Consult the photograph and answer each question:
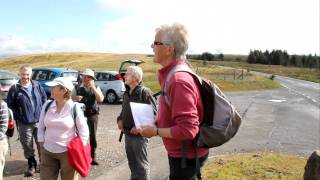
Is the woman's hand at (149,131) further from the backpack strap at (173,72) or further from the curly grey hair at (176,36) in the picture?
the curly grey hair at (176,36)

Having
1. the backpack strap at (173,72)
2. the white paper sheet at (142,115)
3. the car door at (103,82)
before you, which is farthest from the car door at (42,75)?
the backpack strap at (173,72)

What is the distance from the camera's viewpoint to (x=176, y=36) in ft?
10.0

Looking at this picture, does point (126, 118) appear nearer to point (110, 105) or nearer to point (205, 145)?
point (205, 145)

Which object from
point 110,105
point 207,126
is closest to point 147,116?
point 207,126

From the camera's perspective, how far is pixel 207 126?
307cm

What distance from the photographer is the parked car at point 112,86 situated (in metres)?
20.4

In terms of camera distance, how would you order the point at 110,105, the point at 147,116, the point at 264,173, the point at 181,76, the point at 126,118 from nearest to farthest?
the point at 181,76
the point at 147,116
the point at 126,118
the point at 264,173
the point at 110,105

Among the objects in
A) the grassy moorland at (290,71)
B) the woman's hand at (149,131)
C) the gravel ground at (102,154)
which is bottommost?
the grassy moorland at (290,71)

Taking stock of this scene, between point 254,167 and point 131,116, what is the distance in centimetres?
263

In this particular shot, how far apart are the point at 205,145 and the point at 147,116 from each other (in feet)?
1.67

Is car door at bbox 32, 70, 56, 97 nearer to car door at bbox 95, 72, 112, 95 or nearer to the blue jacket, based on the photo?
car door at bbox 95, 72, 112, 95

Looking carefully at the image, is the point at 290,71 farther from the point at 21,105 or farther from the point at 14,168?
the point at 21,105

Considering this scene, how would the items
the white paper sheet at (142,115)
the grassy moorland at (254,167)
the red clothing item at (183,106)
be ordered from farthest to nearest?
1. the grassy moorland at (254,167)
2. the white paper sheet at (142,115)
3. the red clothing item at (183,106)

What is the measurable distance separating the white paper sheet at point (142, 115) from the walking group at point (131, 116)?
0.05m
